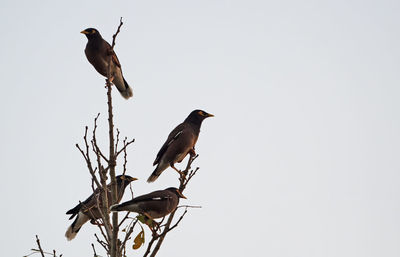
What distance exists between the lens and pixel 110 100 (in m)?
3.37

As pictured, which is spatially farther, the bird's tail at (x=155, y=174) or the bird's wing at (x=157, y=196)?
the bird's tail at (x=155, y=174)

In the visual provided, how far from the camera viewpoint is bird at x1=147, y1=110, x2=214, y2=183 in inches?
218

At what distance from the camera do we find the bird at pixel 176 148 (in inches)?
218

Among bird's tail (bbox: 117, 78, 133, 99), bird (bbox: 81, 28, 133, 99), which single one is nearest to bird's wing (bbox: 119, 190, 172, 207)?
bird (bbox: 81, 28, 133, 99)

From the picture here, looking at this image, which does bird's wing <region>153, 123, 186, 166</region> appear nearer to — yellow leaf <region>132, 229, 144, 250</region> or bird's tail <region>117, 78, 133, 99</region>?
bird's tail <region>117, 78, 133, 99</region>

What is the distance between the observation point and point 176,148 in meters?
5.55

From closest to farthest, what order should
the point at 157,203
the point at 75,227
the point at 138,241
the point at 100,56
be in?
the point at 138,241
the point at 157,203
the point at 75,227
the point at 100,56

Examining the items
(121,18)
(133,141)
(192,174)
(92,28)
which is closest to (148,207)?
(192,174)

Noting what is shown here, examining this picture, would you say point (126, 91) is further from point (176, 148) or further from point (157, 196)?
point (157, 196)

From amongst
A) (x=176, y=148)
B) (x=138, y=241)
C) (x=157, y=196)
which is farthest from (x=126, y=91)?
(x=138, y=241)

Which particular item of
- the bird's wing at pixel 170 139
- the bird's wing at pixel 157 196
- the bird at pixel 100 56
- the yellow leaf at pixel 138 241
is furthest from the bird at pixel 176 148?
the yellow leaf at pixel 138 241

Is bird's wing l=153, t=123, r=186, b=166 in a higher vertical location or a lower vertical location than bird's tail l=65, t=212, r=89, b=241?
higher

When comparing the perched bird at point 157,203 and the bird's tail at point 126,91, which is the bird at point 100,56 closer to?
the bird's tail at point 126,91

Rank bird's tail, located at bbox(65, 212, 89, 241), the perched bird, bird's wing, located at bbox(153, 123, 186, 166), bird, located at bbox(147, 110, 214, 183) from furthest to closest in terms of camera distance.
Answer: bird's tail, located at bbox(65, 212, 89, 241)
bird's wing, located at bbox(153, 123, 186, 166)
bird, located at bbox(147, 110, 214, 183)
the perched bird
